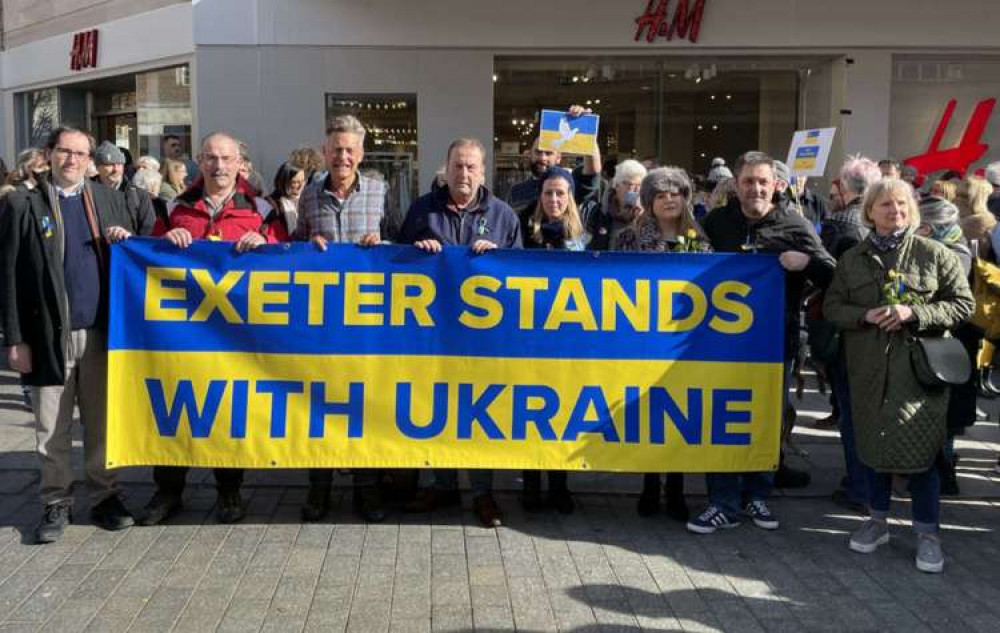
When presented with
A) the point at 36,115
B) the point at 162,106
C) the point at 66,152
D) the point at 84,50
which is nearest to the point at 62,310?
the point at 66,152

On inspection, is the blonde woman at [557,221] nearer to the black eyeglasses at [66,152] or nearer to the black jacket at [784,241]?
the black jacket at [784,241]

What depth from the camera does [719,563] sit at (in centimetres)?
453

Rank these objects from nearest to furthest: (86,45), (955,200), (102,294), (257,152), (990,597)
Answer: (990,597) → (102,294) → (955,200) → (257,152) → (86,45)

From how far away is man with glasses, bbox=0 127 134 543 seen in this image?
4.62 m

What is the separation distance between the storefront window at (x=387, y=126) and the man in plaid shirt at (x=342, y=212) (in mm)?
7823

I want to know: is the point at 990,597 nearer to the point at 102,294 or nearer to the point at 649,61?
the point at 102,294

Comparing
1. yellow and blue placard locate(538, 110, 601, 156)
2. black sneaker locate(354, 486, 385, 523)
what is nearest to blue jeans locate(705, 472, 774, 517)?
black sneaker locate(354, 486, 385, 523)

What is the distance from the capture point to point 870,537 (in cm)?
471

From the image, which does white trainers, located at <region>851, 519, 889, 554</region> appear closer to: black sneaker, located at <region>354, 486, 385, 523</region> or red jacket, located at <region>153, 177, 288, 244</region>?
black sneaker, located at <region>354, 486, 385, 523</region>

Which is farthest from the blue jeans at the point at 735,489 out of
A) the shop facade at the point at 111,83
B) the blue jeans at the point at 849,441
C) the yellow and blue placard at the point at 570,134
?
the shop facade at the point at 111,83

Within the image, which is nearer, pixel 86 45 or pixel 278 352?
pixel 278 352

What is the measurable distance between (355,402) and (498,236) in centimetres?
116

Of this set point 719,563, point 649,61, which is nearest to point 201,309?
point 719,563

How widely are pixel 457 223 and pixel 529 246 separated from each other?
0.52 metres
